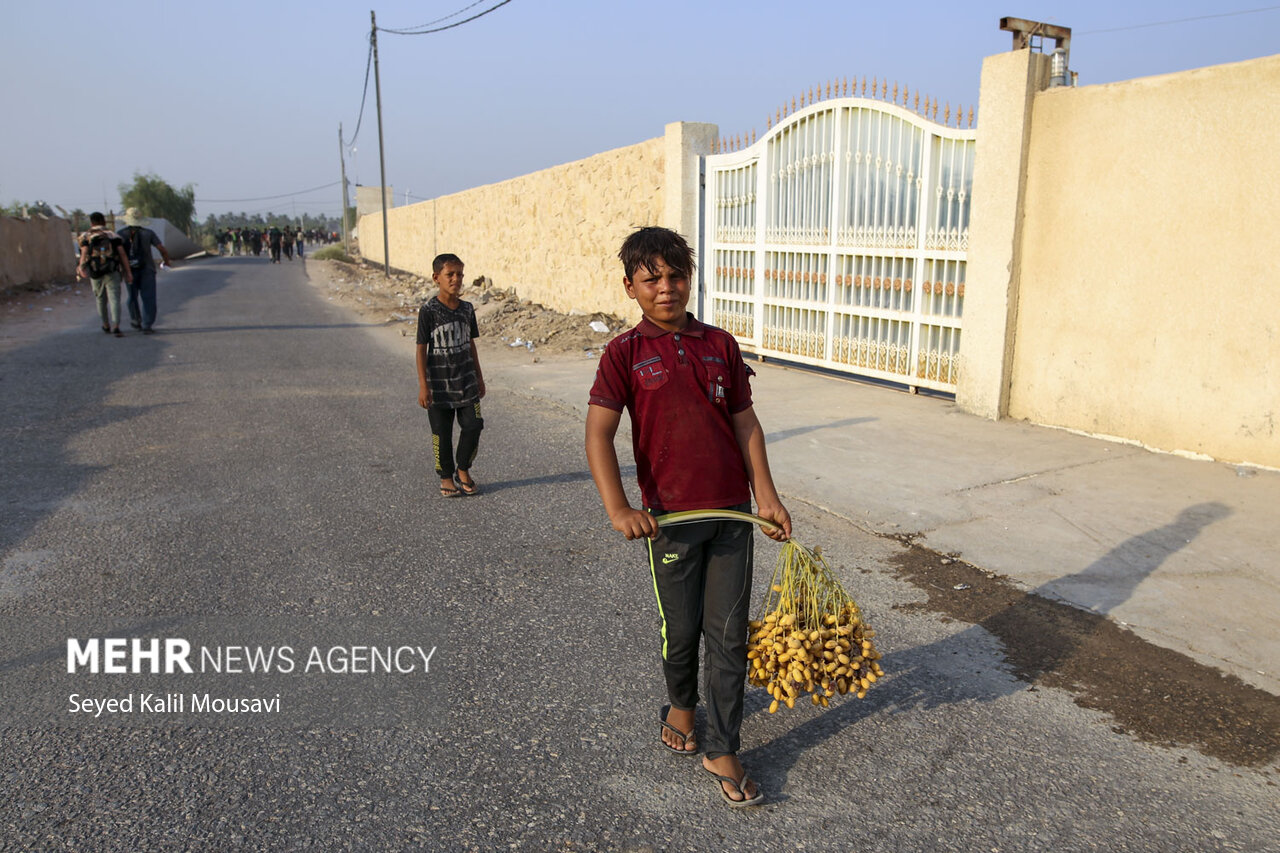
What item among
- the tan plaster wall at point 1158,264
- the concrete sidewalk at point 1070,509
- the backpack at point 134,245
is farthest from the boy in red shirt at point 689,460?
the backpack at point 134,245

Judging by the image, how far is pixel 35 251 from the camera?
75.0 ft

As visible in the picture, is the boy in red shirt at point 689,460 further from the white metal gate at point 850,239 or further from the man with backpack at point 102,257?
the man with backpack at point 102,257

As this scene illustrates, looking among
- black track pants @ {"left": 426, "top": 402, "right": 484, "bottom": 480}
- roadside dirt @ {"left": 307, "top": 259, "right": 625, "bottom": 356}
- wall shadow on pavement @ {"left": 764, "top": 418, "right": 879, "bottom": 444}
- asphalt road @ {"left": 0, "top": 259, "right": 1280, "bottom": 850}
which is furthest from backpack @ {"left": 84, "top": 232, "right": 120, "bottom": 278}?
wall shadow on pavement @ {"left": 764, "top": 418, "right": 879, "bottom": 444}

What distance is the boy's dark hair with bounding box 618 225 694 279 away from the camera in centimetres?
252

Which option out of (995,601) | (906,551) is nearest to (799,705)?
(995,601)

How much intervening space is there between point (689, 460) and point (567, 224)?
534 inches

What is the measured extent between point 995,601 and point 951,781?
4.90 ft

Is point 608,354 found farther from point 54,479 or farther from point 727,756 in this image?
point 54,479

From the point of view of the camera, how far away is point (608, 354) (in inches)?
103

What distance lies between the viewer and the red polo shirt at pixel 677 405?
258 cm

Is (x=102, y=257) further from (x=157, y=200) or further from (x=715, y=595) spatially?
(x=157, y=200)

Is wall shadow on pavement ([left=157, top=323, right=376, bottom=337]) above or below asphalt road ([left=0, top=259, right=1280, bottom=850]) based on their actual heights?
above

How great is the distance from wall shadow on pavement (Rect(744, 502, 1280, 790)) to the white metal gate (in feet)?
13.4

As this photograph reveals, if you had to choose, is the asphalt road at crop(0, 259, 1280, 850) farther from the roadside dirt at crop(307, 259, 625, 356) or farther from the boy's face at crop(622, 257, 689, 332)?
the roadside dirt at crop(307, 259, 625, 356)
